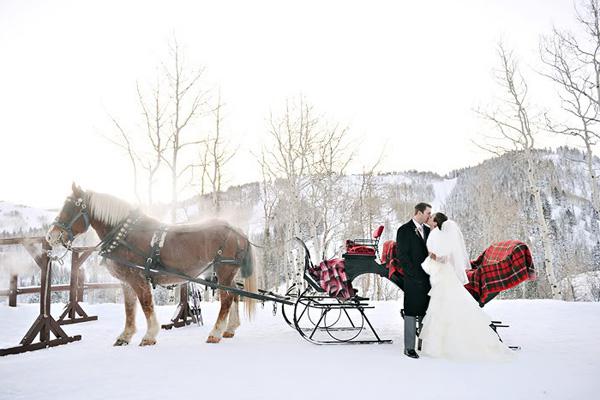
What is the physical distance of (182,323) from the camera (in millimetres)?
6719

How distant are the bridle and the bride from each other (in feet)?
14.5

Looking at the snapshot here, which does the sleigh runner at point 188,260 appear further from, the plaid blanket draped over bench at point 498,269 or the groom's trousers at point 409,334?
the groom's trousers at point 409,334

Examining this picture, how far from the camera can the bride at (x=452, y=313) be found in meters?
4.23

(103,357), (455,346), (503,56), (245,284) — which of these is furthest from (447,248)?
(503,56)

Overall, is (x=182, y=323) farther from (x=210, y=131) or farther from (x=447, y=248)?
(x=210, y=131)

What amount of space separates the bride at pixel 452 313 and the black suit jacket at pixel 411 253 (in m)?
0.10

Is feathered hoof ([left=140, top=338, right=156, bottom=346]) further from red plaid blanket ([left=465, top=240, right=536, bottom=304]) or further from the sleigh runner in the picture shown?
red plaid blanket ([left=465, top=240, right=536, bottom=304])

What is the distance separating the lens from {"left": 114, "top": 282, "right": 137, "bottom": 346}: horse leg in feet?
16.5

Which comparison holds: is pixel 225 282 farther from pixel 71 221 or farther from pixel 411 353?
pixel 411 353

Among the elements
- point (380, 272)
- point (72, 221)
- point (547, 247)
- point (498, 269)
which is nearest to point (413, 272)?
Result: point (380, 272)

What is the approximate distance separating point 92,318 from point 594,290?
2171 cm

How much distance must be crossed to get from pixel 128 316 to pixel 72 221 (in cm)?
145

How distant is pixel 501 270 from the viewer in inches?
185

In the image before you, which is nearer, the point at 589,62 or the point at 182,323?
the point at 182,323
